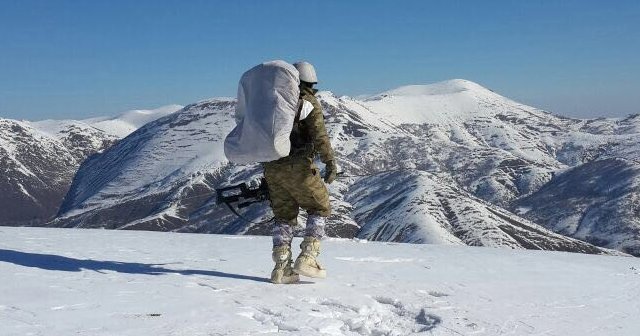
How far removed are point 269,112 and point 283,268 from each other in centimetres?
287

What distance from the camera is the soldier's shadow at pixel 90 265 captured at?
1099 centimetres

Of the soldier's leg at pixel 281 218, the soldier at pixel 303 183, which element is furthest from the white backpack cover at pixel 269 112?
the soldier's leg at pixel 281 218

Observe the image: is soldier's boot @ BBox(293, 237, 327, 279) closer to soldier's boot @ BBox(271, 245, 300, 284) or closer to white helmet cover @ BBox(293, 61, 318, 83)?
soldier's boot @ BBox(271, 245, 300, 284)

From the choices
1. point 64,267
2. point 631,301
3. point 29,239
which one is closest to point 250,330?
point 64,267

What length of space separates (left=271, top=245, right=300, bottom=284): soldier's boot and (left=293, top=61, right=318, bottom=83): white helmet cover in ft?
10.3

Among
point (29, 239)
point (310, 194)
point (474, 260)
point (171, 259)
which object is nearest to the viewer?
point (310, 194)

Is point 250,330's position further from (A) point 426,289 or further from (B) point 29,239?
(B) point 29,239

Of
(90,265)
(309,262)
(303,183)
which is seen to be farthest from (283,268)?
(90,265)

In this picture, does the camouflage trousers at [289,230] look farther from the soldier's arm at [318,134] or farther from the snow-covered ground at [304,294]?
the soldier's arm at [318,134]

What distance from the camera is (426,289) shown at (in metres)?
10.2

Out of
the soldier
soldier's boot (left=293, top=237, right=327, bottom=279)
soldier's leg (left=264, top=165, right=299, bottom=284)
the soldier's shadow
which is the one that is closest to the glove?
the soldier

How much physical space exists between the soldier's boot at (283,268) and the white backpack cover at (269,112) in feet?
6.01

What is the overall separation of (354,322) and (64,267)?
251 inches

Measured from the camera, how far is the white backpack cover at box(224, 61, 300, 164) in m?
9.84
